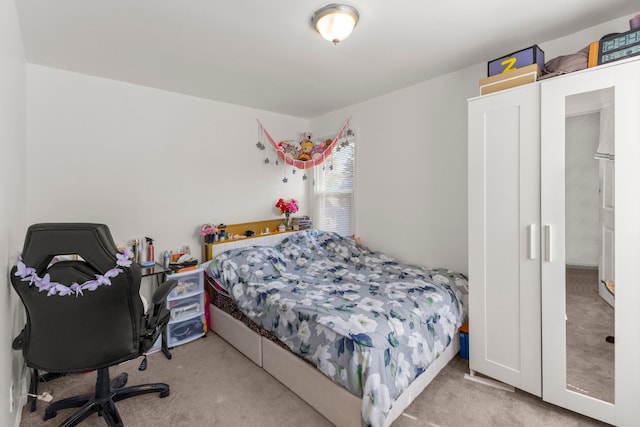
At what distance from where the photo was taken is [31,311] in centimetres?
153

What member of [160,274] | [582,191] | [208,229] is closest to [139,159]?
[208,229]

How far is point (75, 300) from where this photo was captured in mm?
1562

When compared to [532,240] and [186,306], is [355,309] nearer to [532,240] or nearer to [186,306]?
[532,240]

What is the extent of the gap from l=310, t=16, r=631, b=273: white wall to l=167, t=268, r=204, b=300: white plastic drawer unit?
1.98 m

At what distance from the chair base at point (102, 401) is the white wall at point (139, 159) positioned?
54.9 inches

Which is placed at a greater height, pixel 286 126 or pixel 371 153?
pixel 286 126

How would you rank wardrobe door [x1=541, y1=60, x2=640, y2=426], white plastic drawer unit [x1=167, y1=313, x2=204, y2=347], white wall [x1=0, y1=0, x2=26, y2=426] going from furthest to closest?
1. white plastic drawer unit [x1=167, y1=313, x2=204, y2=347]
2. wardrobe door [x1=541, y1=60, x2=640, y2=426]
3. white wall [x1=0, y1=0, x2=26, y2=426]

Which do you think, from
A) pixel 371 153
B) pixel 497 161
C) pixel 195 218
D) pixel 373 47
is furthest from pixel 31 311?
pixel 371 153

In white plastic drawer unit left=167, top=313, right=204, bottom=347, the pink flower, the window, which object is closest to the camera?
white plastic drawer unit left=167, top=313, right=204, bottom=347

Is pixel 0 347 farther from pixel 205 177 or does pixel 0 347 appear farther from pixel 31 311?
pixel 205 177

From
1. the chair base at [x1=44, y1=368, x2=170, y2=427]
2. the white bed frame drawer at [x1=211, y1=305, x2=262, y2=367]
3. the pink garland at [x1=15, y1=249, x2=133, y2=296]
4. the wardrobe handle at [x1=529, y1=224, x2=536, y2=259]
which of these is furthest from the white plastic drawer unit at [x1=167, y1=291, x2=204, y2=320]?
the wardrobe handle at [x1=529, y1=224, x2=536, y2=259]

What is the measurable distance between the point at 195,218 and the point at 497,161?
3.00 metres

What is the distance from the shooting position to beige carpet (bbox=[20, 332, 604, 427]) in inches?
70.6

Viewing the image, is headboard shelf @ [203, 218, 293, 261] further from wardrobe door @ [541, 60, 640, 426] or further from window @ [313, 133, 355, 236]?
wardrobe door @ [541, 60, 640, 426]
